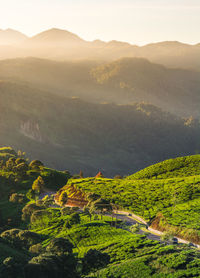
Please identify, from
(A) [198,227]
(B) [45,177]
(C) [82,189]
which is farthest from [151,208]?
(B) [45,177]

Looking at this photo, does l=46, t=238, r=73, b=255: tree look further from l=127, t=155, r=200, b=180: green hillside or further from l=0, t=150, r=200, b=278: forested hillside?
l=127, t=155, r=200, b=180: green hillside

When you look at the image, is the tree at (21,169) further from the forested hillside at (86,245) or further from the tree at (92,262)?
the tree at (92,262)

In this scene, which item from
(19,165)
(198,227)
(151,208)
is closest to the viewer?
(198,227)

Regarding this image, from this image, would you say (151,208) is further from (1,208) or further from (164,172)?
(1,208)

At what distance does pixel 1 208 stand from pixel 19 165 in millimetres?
26465

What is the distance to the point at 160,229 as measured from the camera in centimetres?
5759

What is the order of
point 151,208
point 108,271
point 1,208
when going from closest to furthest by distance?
1. point 108,271
2. point 151,208
3. point 1,208

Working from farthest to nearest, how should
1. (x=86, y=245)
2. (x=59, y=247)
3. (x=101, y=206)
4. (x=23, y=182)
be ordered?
(x=23, y=182)
(x=101, y=206)
(x=86, y=245)
(x=59, y=247)

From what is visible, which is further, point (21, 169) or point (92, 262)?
point (21, 169)

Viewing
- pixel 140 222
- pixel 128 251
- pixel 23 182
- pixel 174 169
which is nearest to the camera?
pixel 128 251

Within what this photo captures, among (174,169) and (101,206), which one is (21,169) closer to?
(174,169)

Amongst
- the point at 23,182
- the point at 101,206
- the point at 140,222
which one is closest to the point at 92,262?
the point at 140,222

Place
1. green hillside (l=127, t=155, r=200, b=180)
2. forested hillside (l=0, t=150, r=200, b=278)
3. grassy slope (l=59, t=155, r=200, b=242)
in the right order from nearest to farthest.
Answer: forested hillside (l=0, t=150, r=200, b=278), grassy slope (l=59, t=155, r=200, b=242), green hillside (l=127, t=155, r=200, b=180)

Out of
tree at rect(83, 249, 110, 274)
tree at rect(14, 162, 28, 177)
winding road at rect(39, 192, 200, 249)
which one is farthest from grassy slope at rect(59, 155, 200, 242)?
tree at rect(14, 162, 28, 177)
